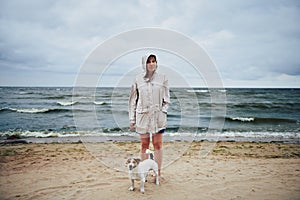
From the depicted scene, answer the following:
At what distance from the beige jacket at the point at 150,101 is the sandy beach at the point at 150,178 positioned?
1.06 meters

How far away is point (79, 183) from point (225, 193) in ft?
8.10

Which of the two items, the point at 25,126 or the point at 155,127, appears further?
the point at 25,126

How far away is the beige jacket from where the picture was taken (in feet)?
12.0

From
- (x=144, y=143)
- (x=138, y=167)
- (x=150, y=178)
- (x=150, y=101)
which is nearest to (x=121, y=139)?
(x=150, y=178)

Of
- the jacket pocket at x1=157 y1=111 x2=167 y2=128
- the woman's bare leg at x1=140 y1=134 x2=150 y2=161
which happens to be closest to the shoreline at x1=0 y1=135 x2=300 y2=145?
the woman's bare leg at x1=140 y1=134 x2=150 y2=161

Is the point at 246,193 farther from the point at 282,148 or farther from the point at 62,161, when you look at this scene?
the point at 282,148

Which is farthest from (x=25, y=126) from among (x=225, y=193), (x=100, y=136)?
(x=225, y=193)

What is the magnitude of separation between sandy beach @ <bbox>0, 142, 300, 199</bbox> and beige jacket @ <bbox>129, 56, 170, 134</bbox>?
106 centimetres

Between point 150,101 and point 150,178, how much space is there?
1594 mm

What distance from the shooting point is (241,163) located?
5.61 metres

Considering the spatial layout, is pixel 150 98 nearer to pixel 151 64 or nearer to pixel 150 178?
pixel 151 64

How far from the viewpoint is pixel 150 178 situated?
440cm

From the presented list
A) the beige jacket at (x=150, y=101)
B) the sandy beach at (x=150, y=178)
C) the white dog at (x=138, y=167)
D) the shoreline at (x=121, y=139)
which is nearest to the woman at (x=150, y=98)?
the beige jacket at (x=150, y=101)

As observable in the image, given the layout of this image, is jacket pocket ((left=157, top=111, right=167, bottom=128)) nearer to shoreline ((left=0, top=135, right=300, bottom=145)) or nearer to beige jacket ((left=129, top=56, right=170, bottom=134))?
beige jacket ((left=129, top=56, right=170, bottom=134))
